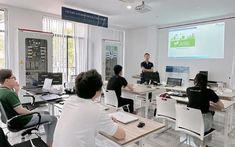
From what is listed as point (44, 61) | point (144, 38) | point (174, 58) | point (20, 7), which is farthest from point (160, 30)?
point (20, 7)

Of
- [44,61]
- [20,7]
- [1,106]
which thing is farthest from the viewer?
[44,61]

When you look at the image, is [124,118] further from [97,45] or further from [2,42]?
[97,45]

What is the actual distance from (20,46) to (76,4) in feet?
6.57

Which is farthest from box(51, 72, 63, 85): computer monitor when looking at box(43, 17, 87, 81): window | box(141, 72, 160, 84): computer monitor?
box(141, 72, 160, 84): computer monitor

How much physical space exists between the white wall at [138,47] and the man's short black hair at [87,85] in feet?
20.3

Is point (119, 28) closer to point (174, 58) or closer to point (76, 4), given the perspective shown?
point (174, 58)

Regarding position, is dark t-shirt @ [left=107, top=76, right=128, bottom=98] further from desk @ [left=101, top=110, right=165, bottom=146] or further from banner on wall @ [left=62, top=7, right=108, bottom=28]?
banner on wall @ [left=62, top=7, right=108, bottom=28]

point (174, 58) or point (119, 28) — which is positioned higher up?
point (119, 28)

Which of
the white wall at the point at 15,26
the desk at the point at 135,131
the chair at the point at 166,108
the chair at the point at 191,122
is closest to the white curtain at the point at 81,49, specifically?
the white wall at the point at 15,26

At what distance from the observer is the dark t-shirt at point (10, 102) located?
2104 mm

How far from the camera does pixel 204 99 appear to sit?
2.42 metres

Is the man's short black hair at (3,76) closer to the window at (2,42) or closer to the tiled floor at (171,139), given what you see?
the tiled floor at (171,139)

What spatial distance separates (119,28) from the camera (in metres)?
7.97

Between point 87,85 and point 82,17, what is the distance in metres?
4.21
